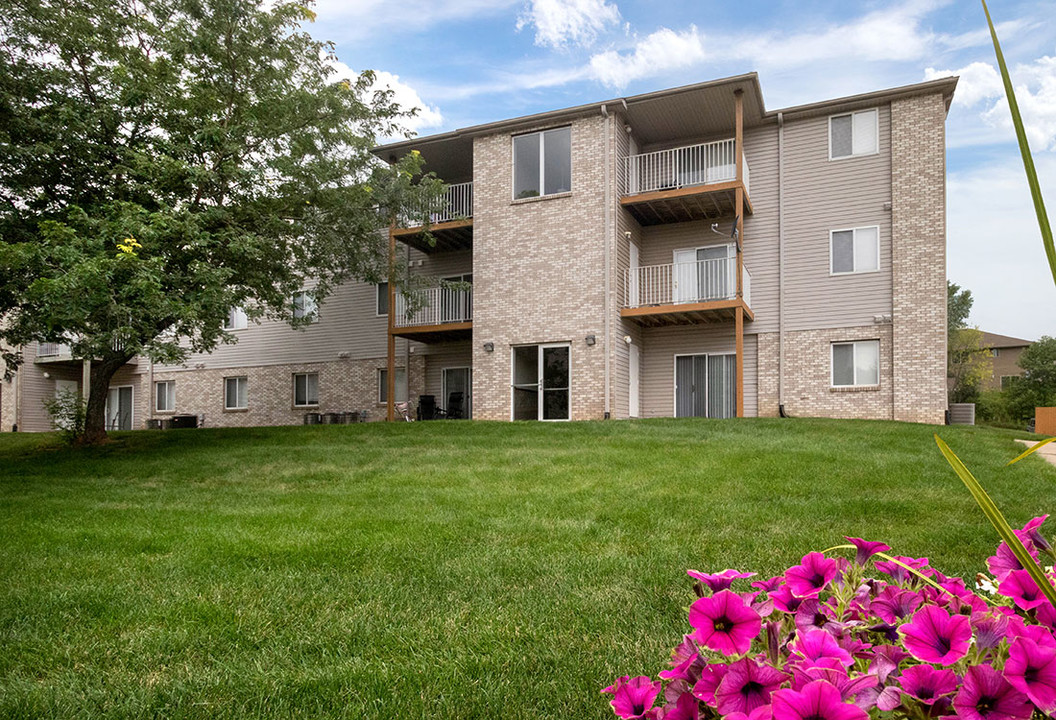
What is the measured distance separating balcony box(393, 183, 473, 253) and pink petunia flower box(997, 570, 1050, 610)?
17.5 metres

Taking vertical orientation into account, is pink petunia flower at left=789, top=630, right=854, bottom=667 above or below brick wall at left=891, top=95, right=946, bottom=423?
below

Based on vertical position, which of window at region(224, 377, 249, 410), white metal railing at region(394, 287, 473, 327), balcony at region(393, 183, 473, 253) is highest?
balcony at region(393, 183, 473, 253)

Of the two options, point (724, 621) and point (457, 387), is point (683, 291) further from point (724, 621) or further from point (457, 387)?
point (724, 621)

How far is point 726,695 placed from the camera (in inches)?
42.5

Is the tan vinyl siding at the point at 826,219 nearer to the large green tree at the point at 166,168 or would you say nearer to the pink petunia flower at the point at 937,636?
the large green tree at the point at 166,168

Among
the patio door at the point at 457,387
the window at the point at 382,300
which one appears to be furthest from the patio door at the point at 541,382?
the window at the point at 382,300

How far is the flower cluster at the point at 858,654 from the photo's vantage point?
954 millimetres

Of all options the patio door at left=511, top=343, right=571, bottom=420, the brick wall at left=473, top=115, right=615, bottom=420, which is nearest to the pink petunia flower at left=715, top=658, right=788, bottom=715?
the brick wall at left=473, top=115, right=615, bottom=420

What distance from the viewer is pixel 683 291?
56.9 ft

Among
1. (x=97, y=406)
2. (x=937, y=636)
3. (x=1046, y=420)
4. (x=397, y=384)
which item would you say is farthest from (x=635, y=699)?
(x=1046, y=420)

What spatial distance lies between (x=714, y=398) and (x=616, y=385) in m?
→ 2.71

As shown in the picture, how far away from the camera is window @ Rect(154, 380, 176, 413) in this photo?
25.0 metres

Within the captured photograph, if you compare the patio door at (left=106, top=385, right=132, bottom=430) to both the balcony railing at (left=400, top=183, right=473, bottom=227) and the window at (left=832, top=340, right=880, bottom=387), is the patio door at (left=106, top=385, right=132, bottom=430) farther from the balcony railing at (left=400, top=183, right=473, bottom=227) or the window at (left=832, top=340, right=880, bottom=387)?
the window at (left=832, top=340, right=880, bottom=387)

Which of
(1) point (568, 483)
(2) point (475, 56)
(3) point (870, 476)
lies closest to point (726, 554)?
(1) point (568, 483)
